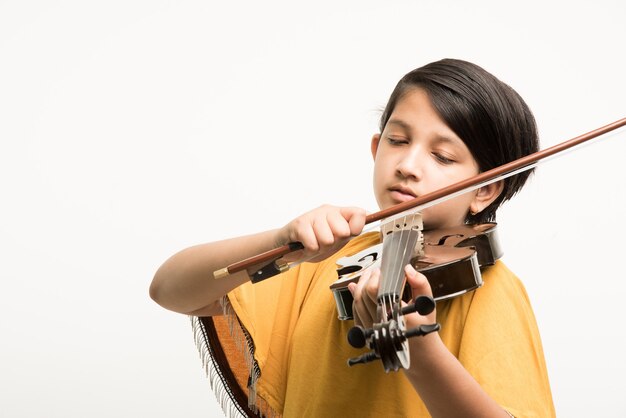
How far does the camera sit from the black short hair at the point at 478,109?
3.39ft

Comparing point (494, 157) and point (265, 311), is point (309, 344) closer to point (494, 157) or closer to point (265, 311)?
point (265, 311)

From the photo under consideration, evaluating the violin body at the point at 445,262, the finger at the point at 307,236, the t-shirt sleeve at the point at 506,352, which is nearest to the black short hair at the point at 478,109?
the violin body at the point at 445,262

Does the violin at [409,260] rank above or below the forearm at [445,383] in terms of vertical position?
above

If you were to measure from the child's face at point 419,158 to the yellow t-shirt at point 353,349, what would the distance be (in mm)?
129

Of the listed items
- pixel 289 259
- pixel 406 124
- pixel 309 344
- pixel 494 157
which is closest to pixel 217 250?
pixel 289 259

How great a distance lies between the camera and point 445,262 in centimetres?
90

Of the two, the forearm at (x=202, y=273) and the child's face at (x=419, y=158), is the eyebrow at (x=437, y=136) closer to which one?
the child's face at (x=419, y=158)

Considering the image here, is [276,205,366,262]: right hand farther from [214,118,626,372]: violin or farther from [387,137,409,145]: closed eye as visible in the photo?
[387,137,409,145]: closed eye

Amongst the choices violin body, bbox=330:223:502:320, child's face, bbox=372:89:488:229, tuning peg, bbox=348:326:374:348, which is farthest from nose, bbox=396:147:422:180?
tuning peg, bbox=348:326:374:348

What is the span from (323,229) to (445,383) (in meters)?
0.20

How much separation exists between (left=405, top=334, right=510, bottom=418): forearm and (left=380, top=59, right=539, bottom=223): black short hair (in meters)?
0.36

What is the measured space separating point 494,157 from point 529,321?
0.24 meters

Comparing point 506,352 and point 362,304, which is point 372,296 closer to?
point 362,304

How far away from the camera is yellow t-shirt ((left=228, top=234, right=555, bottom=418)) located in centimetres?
87
